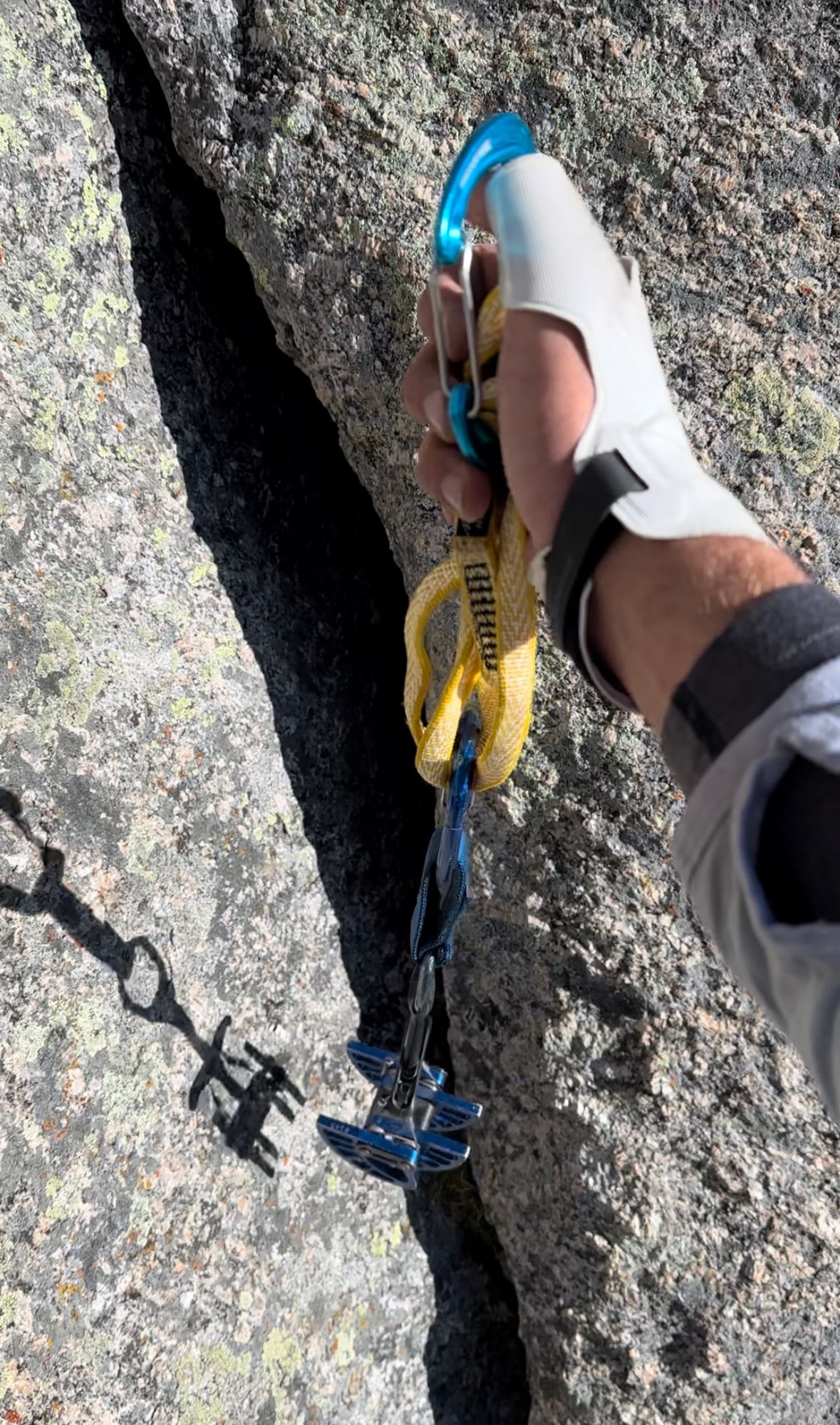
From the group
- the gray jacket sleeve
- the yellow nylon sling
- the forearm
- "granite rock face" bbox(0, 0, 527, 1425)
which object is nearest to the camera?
the gray jacket sleeve

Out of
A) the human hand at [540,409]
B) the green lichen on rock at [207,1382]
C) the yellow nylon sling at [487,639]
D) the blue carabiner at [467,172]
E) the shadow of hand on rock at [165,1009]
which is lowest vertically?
the green lichen on rock at [207,1382]

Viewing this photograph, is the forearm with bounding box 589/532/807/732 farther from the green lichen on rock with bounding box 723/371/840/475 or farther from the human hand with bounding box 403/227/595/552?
the green lichen on rock with bounding box 723/371/840/475

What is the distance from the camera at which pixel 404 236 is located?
1.89m

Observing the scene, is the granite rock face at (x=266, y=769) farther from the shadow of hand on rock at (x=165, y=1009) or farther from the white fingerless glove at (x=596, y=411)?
the white fingerless glove at (x=596, y=411)

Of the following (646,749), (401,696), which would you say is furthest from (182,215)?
(646,749)

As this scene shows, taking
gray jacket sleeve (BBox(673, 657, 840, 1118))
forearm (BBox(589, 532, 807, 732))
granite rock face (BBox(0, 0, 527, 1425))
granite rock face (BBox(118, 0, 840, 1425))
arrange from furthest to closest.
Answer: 1. granite rock face (BBox(118, 0, 840, 1425))
2. granite rock face (BBox(0, 0, 527, 1425))
3. forearm (BBox(589, 532, 807, 732))
4. gray jacket sleeve (BBox(673, 657, 840, 1118))

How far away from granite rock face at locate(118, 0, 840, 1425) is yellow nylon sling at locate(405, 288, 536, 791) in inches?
15.7

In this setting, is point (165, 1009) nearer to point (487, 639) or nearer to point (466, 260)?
point (487, 639)

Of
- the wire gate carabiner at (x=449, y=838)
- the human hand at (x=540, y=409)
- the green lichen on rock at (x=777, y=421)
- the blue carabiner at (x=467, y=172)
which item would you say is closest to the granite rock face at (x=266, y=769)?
the green lichen on rock at (x=777, y=421)

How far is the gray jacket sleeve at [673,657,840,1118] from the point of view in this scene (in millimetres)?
837

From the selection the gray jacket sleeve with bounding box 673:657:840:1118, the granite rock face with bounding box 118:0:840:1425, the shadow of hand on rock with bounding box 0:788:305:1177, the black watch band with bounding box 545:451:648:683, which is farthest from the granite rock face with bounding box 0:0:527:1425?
the gray jacket sleeve with bounding box 673:657:840:1118

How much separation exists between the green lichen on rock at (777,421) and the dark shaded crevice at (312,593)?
2.88 ft

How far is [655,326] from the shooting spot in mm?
1889

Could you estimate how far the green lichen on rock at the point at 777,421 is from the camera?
6.17ft
